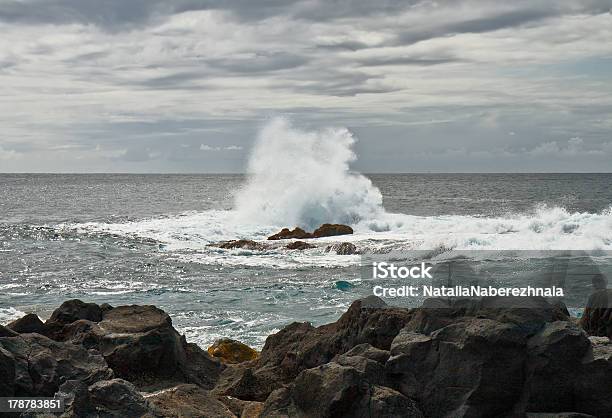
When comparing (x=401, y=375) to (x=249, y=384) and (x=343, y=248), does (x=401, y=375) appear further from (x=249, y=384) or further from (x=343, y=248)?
(x=343, y=248)

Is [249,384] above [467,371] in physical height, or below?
below

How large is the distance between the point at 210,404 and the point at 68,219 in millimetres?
47249

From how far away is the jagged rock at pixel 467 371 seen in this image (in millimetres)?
6219

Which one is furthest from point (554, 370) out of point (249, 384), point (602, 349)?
point (249, 384)

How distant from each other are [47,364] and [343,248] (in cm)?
2118

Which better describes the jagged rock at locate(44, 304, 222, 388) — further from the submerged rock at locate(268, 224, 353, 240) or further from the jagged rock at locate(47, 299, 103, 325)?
the submerged rock at locate(268, 224, 353, 240)

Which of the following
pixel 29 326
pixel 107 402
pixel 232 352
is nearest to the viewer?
pixel 107 402

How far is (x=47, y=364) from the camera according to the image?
703 centimetres

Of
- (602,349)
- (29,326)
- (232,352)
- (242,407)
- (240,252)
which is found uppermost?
(602,349)

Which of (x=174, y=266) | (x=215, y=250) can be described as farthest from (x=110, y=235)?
(x=174, y=266)

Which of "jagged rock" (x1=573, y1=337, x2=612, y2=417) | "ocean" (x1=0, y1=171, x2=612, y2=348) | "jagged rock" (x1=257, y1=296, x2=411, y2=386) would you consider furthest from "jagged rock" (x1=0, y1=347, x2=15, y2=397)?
"ocean" (x1=0, y1=171, x2=612, y2=348)

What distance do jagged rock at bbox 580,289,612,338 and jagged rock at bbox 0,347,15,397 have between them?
6638mm

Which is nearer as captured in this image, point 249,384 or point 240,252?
point 249,384

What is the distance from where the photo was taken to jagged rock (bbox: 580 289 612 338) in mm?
8578
